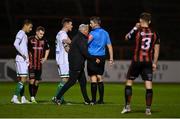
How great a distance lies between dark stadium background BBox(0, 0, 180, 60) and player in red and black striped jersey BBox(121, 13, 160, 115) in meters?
19.1

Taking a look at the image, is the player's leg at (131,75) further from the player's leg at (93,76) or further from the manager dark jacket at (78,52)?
the player's leg at (93,76)

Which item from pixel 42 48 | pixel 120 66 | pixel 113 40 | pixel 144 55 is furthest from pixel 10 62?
pixel 144 55

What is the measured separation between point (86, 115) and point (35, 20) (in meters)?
23.3

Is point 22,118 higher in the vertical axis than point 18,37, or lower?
lower

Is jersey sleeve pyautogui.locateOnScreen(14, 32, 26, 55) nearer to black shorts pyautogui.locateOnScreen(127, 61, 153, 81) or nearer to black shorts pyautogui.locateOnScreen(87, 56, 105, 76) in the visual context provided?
black shorts pyautogui.locateOnScreen(87, 56, 105, 76)

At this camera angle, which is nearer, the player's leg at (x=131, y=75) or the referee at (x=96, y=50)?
the player's leg at (x=131, y=75)

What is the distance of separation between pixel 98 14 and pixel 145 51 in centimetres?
2450

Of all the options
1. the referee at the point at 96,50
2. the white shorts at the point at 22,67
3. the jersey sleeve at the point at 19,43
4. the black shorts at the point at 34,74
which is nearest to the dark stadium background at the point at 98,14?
the black shorts at the point at 34,74

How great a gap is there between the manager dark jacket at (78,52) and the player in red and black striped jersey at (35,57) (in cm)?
145

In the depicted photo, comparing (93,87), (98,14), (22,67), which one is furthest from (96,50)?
(98,14)

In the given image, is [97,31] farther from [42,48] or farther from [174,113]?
[174,113]

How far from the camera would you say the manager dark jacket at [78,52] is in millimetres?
14163

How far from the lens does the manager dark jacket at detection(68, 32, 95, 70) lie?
14163 millimetres

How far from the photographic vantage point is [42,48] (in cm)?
1569
